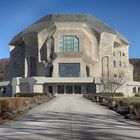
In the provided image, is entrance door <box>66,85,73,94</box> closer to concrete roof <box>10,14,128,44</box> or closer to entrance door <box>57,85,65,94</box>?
entrance door <box>57,85,65,94</box>

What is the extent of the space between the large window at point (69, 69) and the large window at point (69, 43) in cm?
507

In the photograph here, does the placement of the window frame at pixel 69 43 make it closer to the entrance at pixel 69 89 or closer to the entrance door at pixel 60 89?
the entrance door at pixel 60 89

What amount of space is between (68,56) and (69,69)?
3847mm

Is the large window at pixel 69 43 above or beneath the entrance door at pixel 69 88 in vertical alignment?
above

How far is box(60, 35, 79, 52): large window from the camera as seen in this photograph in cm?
11650

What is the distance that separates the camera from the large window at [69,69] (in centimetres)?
11271

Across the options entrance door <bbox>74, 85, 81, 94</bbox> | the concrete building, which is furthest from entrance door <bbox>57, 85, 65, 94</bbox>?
entrance door <bbox>74, 85, 81, 94</bbox>

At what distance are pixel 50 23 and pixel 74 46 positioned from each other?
11213 mm

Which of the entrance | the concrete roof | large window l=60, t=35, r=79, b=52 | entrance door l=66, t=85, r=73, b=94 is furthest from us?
the concrete roof

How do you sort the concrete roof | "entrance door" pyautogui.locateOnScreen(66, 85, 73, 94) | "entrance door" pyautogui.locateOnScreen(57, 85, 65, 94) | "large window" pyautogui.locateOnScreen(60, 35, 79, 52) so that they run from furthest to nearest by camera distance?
1. the concrete roof
2. "large window" pyautogui.locateOnScreen(60, 35, 79, 52)
3. "entrance door" pyautogui.locateOnScreen(57, 85, 65, 94)
4. "entrance door" pyautogui.locateOnScreen(66, 85, 73, 94)

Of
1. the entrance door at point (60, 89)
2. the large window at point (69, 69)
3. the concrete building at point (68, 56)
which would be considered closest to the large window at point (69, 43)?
the concrete building at point (68, 56)

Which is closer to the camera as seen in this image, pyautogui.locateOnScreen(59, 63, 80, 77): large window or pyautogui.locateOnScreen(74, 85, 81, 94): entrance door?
pyautogui.locateOnScreen(74, 85, 81, 94): entrance door

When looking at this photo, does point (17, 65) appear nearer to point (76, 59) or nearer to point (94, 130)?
point (76, 59)

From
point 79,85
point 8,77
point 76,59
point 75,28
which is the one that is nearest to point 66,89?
point 79,85
